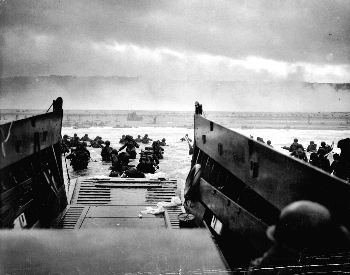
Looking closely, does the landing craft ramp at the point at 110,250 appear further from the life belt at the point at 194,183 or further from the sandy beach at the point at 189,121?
the sandy beach at the point at 189,121

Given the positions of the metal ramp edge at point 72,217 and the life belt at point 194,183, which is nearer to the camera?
the metal ramp edge at point 72,217

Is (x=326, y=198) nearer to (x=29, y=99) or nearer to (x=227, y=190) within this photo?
(x=227, y=190)

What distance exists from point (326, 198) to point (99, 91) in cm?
13701

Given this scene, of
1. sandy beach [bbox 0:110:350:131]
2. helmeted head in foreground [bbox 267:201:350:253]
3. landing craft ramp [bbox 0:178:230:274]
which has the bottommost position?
sandy beach [bbox 0:110:350:131]

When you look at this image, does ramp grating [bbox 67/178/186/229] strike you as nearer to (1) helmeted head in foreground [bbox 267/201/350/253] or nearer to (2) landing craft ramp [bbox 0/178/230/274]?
(2) landing craft ramp [bbox 0/178/230/274]

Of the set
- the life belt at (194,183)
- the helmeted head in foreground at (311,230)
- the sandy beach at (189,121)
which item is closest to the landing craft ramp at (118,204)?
the life belt at (194,183)

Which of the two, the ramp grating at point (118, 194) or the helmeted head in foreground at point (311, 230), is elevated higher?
the helmeted head in foreground at point (311, 230)

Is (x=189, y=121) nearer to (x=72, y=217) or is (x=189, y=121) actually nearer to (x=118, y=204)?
(x=118, y=204)

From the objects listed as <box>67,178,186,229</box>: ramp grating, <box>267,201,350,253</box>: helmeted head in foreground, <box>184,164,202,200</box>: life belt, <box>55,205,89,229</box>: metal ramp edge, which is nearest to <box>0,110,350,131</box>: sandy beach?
<box>67,178,186,229</box>: ramp grating

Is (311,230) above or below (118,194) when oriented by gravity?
above

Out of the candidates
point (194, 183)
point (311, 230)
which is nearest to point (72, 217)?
point (194, 183)

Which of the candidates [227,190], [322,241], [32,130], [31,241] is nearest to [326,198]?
[322,241]

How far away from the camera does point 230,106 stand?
380 ft

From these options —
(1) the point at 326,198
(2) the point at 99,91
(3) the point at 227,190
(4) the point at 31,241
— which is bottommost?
(4) the point at 31,241
